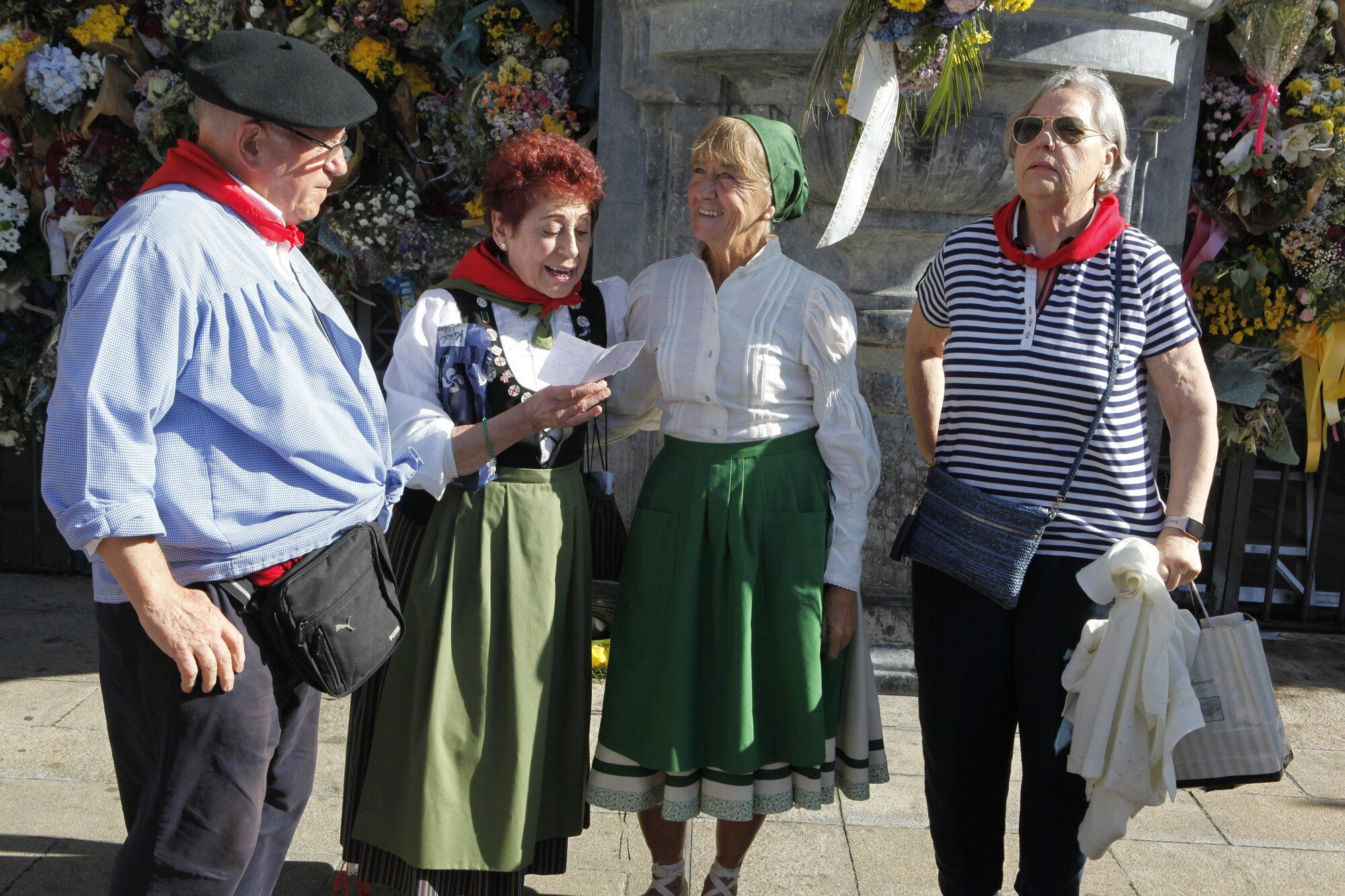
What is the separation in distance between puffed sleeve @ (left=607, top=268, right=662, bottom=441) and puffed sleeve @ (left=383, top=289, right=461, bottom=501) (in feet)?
1.45

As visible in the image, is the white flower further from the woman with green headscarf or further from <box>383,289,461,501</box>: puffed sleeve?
<box>383,289,461,501</box>: puffed sleeve

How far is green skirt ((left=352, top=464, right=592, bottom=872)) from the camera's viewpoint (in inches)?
98.4

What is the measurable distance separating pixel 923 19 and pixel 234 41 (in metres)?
1.57

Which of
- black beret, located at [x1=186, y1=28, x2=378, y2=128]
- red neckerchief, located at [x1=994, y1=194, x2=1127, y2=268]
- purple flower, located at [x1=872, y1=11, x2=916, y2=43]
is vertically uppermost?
purple flower, located at [x1=872, y1=11, x2=916, y2=43]

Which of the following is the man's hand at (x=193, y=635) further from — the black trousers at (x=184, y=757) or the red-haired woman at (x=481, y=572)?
the red-haired woman at (x=481, y=572)

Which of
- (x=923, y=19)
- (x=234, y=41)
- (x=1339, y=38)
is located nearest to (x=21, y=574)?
(x=234, y=41)

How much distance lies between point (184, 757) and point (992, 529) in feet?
5.10

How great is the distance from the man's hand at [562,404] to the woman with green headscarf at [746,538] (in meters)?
0.29

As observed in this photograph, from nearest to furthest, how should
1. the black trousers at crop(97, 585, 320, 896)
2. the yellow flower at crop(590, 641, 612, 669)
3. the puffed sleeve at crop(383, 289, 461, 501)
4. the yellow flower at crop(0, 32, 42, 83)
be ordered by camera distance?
1. the black trousers at crop(97, 585, 320, 896)
2. the puffed sleeve at crop(383, 289, 461, 501)
3. the yellow flower at crop(590, 641, 612, 669)
4. the yellow flower at crop(0, 32, 42, 83)

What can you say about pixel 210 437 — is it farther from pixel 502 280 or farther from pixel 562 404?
pixel 502 280

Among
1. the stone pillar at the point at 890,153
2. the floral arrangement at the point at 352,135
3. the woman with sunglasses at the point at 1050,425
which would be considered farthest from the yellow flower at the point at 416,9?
the woman with sunglasses at the point at 1050,425

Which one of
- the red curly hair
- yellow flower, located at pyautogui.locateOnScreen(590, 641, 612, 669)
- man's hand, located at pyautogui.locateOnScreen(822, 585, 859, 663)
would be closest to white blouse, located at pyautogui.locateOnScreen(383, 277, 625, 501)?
the red curly hair

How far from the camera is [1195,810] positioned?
3.40 m

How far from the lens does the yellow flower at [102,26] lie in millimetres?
4680
